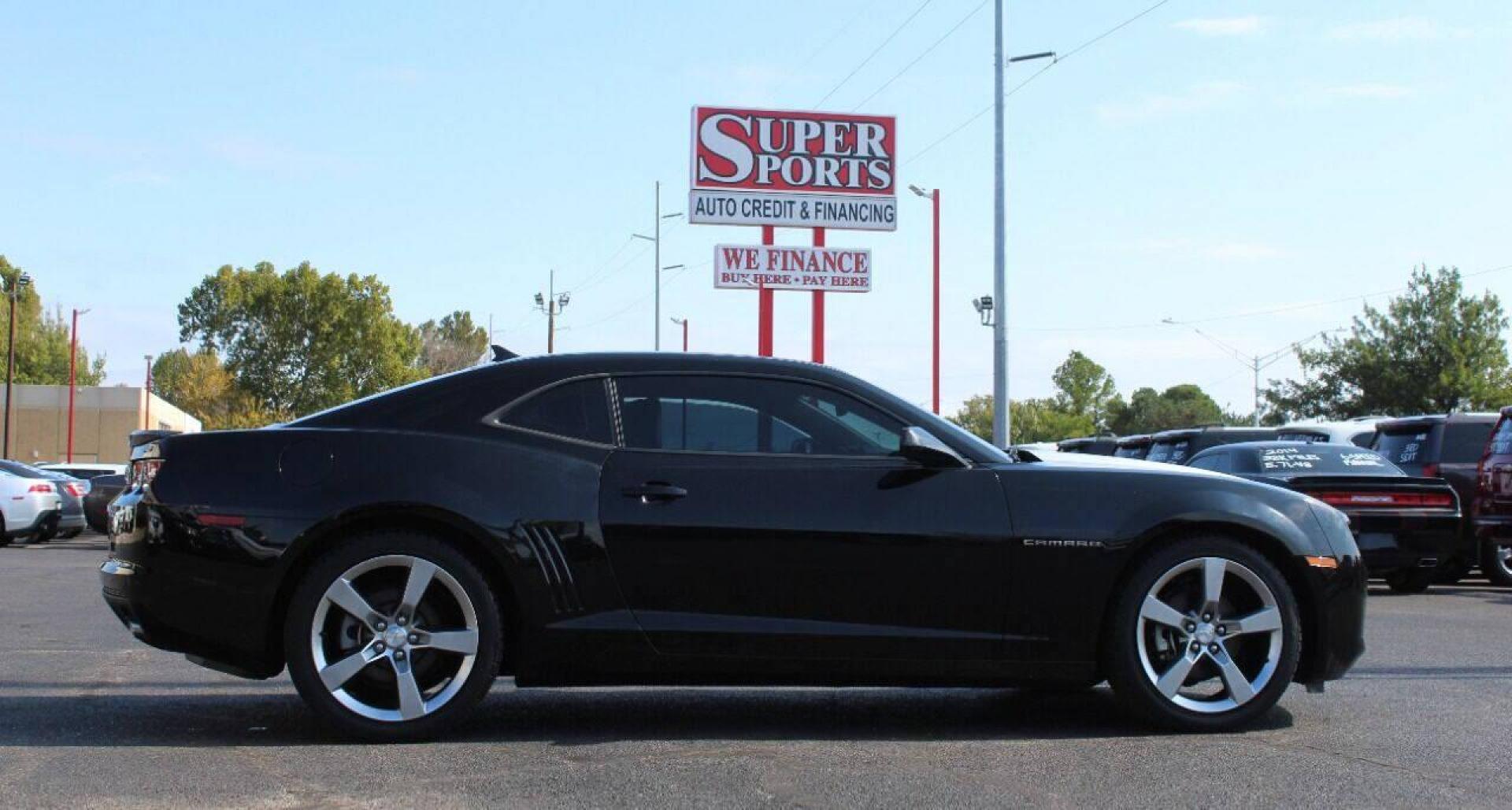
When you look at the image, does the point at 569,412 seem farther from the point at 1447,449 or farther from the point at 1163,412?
the point at 1163,412

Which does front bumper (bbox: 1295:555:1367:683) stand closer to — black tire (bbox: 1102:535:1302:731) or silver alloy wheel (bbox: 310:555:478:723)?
black tire (bbox: 1102:535:1302:731)

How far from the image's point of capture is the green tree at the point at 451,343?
10481cm

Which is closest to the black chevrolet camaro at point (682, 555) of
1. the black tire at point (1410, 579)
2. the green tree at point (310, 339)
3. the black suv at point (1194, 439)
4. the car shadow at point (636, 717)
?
the car shadow at point (636, 717)

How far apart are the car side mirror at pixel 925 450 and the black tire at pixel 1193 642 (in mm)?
762

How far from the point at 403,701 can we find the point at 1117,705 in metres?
2.81

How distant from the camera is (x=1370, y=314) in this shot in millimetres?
56312

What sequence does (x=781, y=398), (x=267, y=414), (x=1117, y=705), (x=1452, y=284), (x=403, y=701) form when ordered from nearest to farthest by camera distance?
(x=403, y=701) → (x=781, y=398) → (x=1117, y=705) → (x=1452, y=284) → (x=267, y=414)

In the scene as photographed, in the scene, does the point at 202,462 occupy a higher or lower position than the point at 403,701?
higher

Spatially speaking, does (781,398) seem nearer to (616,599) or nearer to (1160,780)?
(616,599)

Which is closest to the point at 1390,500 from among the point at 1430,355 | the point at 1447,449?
the point at 1447,449

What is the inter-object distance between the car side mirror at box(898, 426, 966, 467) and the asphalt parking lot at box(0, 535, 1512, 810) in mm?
971

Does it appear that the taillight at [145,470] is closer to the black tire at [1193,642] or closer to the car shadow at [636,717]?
the car shadow at [636,717]

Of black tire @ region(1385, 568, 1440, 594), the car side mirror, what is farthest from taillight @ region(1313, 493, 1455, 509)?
the car side mirror

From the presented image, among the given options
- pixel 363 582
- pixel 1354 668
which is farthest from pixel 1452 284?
pixel 363 582
